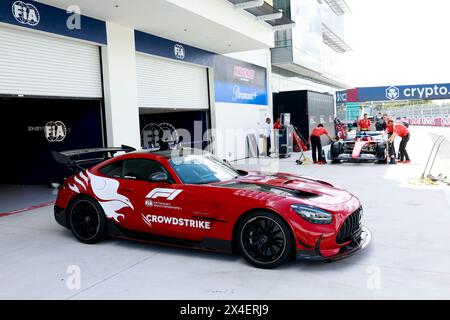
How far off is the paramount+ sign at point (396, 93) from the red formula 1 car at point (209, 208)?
4327cm

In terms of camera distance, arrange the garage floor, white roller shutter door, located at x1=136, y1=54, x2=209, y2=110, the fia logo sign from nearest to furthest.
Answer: the garage floor < the fia logo sign < white roller shutter door, located at x1=136, y1=54, x2=209, y2=110

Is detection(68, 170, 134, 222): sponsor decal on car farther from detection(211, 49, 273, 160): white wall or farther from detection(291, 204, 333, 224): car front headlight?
detection(211, 49, 273, 160): white wall

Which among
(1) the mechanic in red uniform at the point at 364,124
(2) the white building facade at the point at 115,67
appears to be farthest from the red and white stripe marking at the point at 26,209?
(1) the mechanic in red uniform at the point at 364,124

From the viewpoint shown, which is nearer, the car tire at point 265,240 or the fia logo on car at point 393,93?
the car tire at point 265,240

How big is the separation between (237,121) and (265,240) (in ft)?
40.6

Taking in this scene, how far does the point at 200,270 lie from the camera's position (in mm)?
4336

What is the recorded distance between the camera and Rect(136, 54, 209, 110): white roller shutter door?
11.3 meters

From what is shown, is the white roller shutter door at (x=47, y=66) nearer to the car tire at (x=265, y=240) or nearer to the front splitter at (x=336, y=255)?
the car tire at (x=265, y=240)

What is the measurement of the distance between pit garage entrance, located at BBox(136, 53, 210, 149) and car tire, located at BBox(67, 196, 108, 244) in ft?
19.2

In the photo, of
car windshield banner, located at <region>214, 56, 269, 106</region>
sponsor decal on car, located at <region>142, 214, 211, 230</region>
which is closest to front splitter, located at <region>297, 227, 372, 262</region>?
sponsor decal on car, located at <region>142, 214, 211, 230</region>

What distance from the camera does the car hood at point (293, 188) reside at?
4.48 metres

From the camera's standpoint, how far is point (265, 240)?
4.25 m

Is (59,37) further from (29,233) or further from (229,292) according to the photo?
(229,292)

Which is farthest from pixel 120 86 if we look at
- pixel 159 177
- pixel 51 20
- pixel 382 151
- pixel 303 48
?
pixel 303 48
